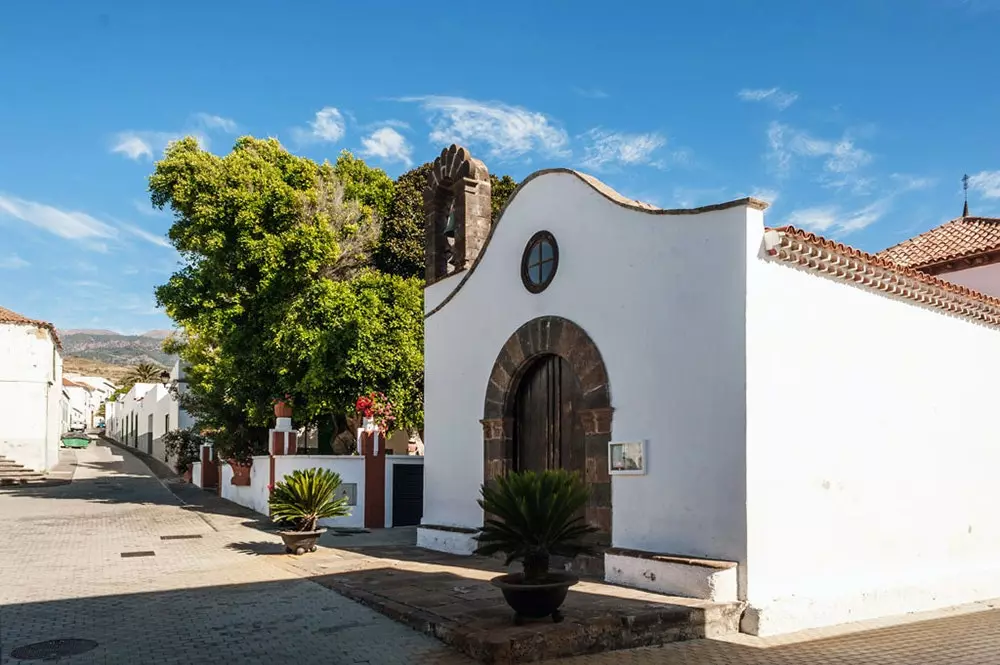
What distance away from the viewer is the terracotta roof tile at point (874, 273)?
8.04 m

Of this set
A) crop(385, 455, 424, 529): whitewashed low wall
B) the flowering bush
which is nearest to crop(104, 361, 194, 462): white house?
the flowering bush

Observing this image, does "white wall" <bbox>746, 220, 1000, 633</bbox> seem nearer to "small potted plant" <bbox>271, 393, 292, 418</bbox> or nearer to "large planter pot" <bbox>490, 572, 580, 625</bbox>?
"large planter pot" <bbox>490, 572, 580, 625</bbox>

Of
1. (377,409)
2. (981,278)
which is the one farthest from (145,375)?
(981,278)

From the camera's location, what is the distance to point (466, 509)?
11812 millimetres

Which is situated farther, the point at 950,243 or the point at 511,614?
the point at 950,243

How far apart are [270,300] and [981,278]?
14518mm

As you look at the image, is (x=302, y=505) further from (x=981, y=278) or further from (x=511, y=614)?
(x=981, y=278)

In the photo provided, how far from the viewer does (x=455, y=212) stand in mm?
13070

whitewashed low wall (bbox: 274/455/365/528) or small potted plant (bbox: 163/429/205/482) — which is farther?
small potted plant (bbox: 163/429/205/482)

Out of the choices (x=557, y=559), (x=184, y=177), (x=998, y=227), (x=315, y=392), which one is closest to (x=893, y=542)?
(x=557, y=559)

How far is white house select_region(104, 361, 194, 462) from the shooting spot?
30.9 m

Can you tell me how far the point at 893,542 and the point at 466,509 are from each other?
5.71m

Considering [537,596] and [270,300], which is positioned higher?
[270,300]

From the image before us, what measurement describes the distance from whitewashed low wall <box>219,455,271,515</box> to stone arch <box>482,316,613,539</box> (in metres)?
7.72
